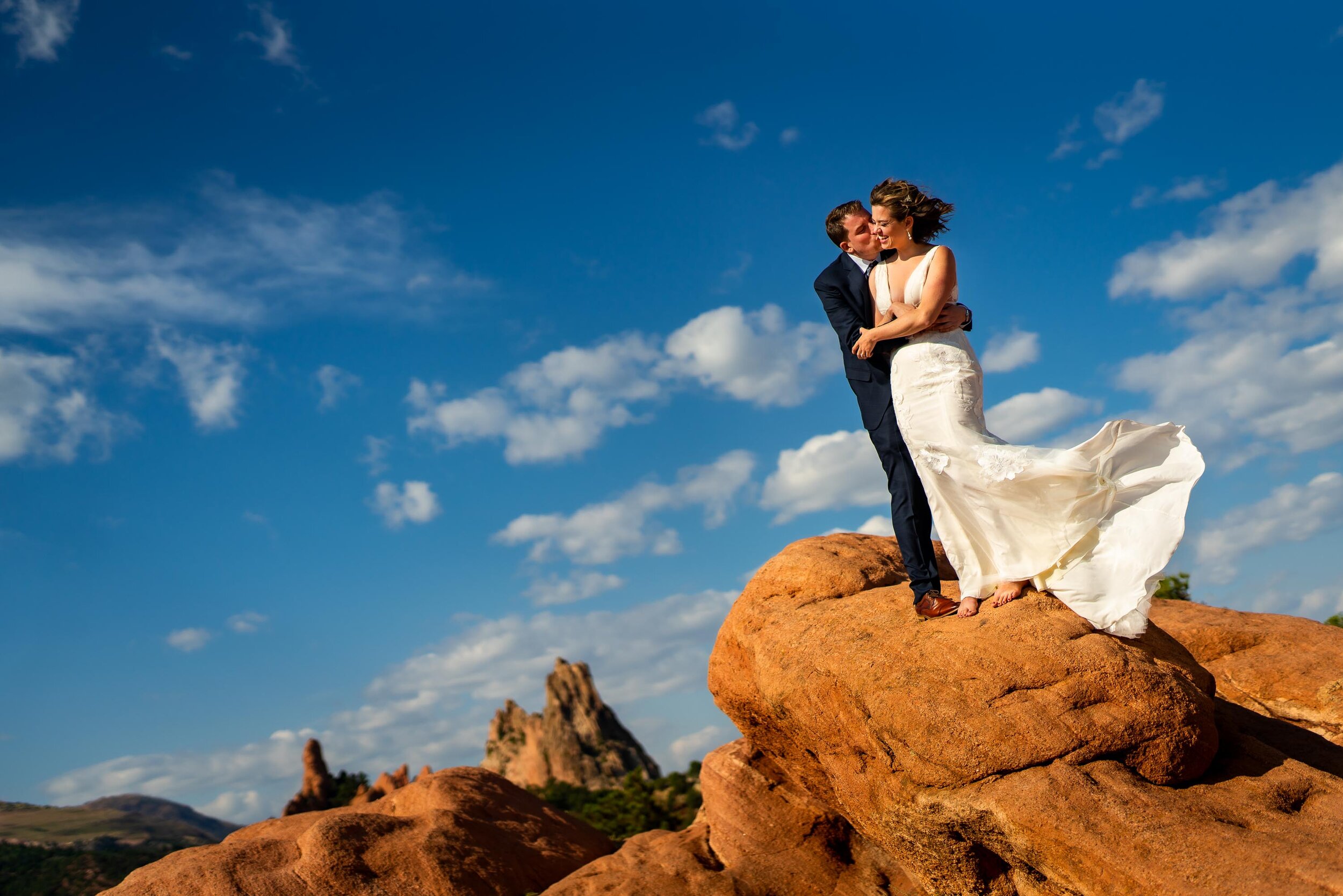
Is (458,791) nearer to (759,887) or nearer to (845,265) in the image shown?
(759,887)

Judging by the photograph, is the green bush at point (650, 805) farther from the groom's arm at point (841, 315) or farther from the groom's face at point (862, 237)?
the groom's face at point (862, 237)

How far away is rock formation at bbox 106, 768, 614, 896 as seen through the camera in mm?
14680

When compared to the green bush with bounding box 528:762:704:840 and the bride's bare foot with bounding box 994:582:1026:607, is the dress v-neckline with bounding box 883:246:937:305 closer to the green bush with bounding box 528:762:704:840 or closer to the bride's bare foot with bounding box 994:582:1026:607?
the bride's bare foot with bounding box 994:582:1026:607

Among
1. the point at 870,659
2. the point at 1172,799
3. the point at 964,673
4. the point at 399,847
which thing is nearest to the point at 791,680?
the point at 870,659

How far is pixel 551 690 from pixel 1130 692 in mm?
100495

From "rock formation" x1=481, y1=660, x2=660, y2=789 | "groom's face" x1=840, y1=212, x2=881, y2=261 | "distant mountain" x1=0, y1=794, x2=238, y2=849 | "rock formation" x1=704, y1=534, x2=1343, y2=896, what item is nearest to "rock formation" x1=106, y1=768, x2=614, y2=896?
"rock formation" x1=704, y1=534, x2=1343, y2=896

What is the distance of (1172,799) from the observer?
7328mm

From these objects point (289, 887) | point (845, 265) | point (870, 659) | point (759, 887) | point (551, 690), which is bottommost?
point (759, 887)

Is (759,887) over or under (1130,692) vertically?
under

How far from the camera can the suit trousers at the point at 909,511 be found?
30.4ft

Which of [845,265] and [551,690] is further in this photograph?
[551,690]

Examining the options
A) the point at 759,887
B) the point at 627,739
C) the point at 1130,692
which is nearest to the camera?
the point at 1130,692

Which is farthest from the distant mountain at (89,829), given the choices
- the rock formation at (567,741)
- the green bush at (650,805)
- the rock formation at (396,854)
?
the rock formation at (396,854)

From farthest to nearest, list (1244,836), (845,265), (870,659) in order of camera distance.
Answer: (845,265), (870,659), (1244,836)
